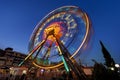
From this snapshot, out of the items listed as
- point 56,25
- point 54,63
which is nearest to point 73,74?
point 54,63

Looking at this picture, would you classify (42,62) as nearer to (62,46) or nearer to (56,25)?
(62,46)

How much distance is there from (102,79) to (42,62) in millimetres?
10245

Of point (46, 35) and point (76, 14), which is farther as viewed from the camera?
point (46, 35)

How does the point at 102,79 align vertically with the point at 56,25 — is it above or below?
below

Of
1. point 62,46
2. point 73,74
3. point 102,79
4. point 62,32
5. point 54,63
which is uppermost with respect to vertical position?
point 62,32

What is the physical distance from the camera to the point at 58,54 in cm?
2375

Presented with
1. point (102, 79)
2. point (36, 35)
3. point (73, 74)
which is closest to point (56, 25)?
point (36, 35)

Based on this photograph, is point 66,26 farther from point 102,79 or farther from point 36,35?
point 102,79

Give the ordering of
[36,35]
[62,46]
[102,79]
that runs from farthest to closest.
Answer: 1. [36,35]
2. [62,46]
3. [102,79]

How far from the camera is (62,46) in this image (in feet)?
77.5

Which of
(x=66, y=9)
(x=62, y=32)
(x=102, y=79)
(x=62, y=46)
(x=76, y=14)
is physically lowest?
(x=102, y=79)

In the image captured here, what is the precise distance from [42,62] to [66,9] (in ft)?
28.4

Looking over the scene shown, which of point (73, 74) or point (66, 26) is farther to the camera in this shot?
point (66, 26)

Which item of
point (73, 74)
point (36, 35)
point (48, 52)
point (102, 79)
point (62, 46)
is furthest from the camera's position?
point (36, 35)
